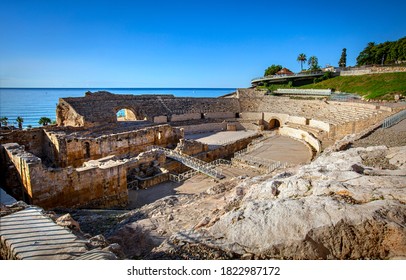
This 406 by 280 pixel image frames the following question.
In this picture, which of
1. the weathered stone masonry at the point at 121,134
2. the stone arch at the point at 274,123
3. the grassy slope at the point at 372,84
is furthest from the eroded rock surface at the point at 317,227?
the stone arch at the point at 274,123

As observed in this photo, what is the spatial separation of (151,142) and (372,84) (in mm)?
32396

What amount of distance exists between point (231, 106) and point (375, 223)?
121 ft

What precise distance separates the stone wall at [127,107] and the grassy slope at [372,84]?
16.6 m

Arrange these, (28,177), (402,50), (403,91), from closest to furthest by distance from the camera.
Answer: (28,177), (403,91), (402,50)

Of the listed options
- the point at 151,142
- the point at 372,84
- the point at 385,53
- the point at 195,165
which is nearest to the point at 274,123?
the point at 372,84

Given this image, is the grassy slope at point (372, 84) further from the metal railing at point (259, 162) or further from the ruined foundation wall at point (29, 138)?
the ruined foundation wall at point (29, 138)

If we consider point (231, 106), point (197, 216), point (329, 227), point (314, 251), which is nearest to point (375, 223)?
point (329, 227)

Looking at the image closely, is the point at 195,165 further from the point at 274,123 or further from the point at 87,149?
the point at 274,123

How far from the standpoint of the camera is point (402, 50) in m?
37.4

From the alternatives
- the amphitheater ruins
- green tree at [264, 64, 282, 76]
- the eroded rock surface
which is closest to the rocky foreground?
the eroded rock surface

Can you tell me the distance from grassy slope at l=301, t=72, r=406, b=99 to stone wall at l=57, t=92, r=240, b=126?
16.6 m

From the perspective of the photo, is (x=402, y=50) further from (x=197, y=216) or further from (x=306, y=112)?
(x=197, y=216)

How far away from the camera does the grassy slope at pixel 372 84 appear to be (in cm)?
3184

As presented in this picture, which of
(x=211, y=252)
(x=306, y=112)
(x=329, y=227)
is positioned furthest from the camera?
(x=306, y=112)
